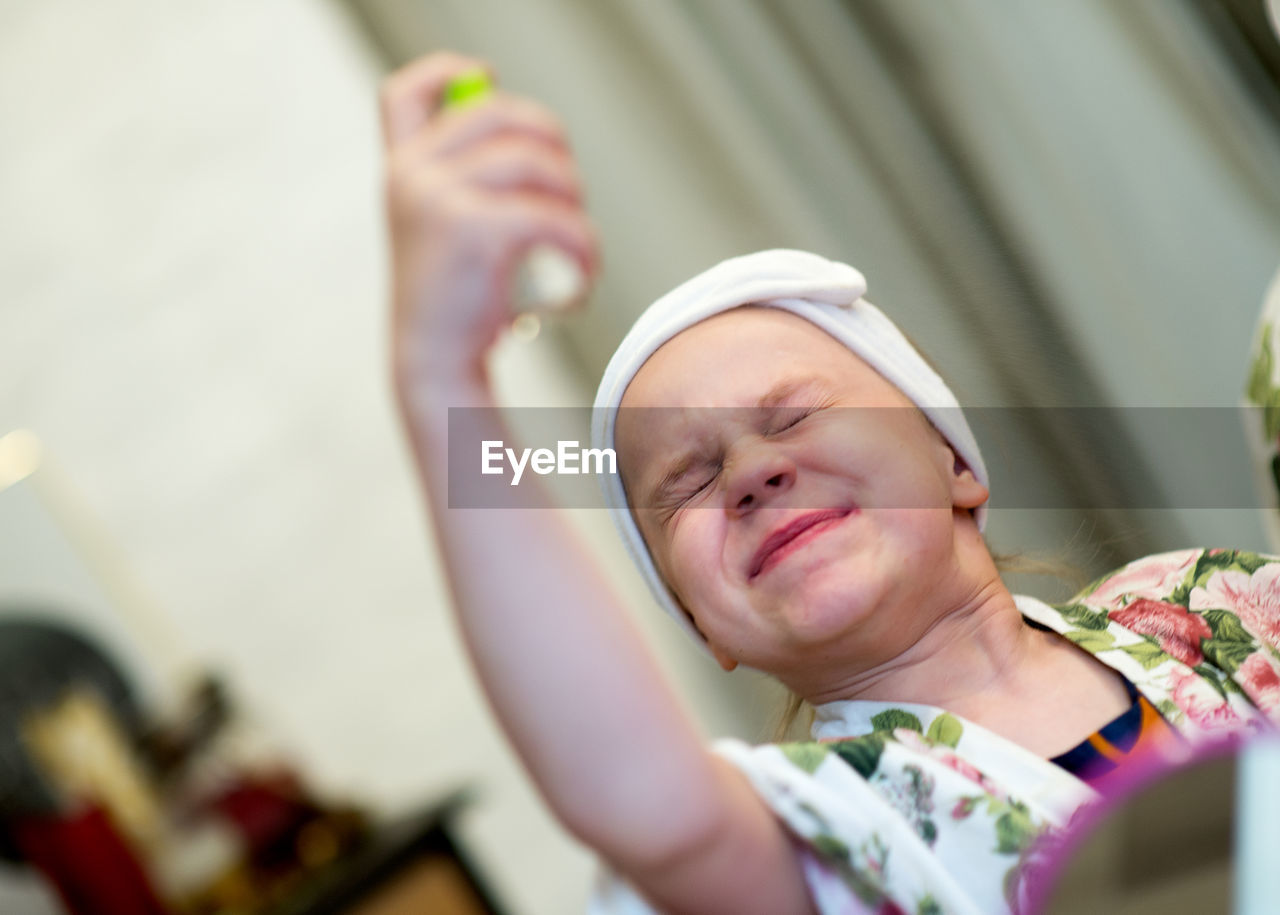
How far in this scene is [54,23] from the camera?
1385 mm

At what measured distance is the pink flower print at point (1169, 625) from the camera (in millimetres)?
512

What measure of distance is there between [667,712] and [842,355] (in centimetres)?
23

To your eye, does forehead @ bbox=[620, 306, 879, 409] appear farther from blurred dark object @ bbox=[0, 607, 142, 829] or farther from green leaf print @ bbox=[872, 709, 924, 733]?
blurred dark object @ bbox=[0, 607, 142, 829]

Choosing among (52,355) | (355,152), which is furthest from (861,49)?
(52,355)

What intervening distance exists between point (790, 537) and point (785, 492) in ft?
0.06

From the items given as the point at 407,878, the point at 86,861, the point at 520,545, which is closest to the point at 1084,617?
the point at 520,545

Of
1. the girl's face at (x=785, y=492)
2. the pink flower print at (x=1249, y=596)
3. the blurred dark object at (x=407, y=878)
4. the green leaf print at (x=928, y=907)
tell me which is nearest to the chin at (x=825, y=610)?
the girl's face at (x=785, y=492)

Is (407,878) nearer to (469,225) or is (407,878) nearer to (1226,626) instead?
(1226,626)

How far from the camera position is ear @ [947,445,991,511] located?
54cm

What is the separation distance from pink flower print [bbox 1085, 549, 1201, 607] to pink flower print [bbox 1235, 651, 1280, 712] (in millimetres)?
57

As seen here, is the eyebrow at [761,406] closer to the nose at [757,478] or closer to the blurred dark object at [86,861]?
the nose at [757,478]

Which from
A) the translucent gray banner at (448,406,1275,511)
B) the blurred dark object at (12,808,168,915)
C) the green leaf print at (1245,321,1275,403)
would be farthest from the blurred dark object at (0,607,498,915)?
the green leaf print at (1245,321,1275,403)

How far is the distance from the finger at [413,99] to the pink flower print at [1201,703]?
A: 0.37m

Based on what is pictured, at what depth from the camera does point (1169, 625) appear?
53cm
